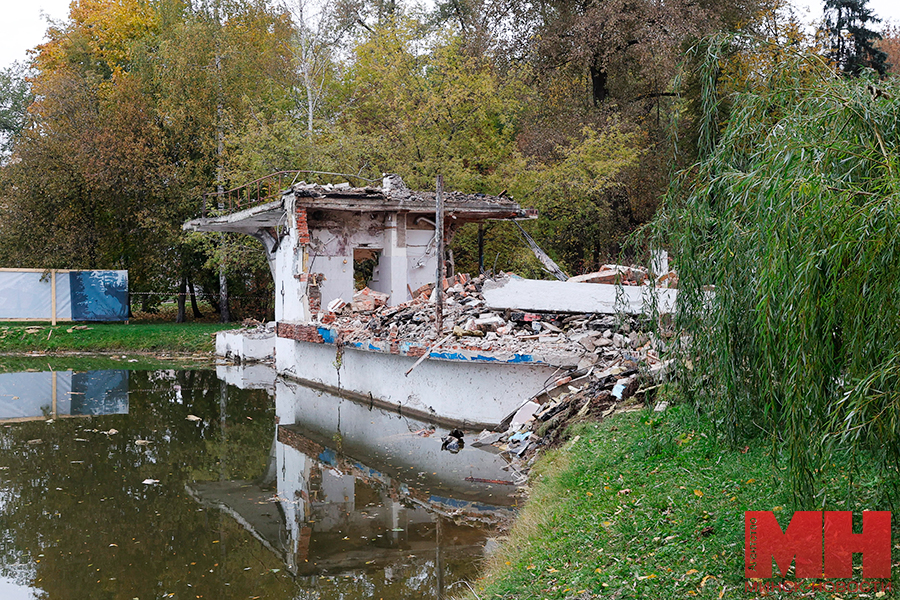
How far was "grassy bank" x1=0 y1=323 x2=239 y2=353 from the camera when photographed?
24047 mm

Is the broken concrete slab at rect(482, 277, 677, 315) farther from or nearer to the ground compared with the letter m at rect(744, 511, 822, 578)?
farther from the ground

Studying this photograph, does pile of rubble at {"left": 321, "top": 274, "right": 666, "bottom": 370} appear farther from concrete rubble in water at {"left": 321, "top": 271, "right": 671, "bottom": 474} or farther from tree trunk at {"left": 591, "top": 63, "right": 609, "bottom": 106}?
tree trunk at {"left": 591, "top": 63, "right": 609, "bottom": 106}

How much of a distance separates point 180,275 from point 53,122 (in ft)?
23.3

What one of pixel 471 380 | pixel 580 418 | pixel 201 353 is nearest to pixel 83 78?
pixel 201 353

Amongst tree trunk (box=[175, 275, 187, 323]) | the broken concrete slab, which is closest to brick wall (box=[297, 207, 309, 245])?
the broken concrete slab

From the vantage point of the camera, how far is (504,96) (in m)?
26.6

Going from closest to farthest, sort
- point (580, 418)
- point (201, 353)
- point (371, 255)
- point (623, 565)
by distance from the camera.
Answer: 1. point (623, 565)
2. point (580, 418)
3. point (371, 255)
4. point (201, 353)

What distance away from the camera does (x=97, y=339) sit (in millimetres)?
24438

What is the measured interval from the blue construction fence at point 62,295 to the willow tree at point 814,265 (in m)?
24.9

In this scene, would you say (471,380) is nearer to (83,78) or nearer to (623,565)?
(623,565)

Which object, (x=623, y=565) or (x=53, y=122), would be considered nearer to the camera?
(x=623, y=565)

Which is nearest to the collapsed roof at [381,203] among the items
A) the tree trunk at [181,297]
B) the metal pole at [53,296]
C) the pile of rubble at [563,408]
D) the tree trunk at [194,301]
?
the pile of rubble at [563,408]

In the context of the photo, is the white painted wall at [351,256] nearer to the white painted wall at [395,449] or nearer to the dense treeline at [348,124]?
the white painted wall at [395,449]

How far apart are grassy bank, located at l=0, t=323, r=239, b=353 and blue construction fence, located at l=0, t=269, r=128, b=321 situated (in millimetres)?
552
